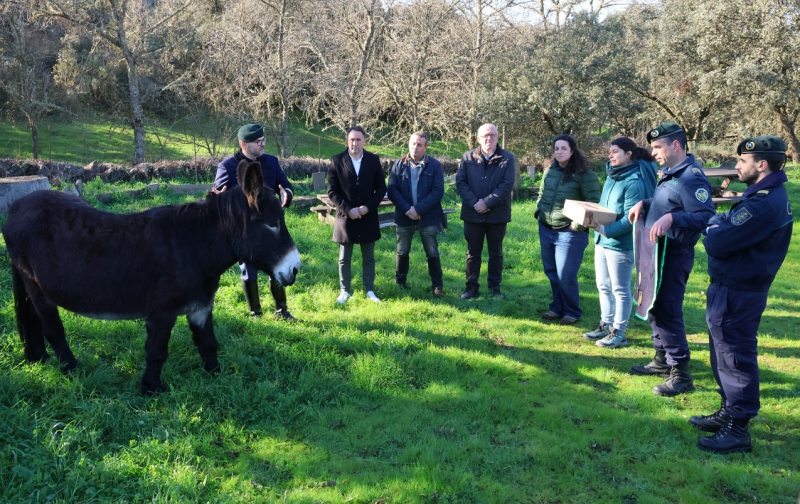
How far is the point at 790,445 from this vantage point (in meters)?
3.66

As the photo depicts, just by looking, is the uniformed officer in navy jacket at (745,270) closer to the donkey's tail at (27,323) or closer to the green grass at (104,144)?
the donkey's tail at (27,323)

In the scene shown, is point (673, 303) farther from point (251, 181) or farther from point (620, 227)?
point (251, 181)

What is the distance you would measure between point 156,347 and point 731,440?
4.12 metres

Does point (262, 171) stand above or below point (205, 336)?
above

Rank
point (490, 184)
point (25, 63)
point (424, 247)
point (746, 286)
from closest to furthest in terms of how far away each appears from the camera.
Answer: point (746, 286), point (490, 184), point (424, 247), point (25, 63)

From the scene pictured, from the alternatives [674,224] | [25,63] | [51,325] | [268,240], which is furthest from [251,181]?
[25,63]

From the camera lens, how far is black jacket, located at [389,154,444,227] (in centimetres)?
642

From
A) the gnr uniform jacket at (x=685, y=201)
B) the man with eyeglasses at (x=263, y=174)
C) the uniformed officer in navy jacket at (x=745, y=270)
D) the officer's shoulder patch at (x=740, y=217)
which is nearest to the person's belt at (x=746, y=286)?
the uniformed officer in navy jacket at (x=745, y=270)

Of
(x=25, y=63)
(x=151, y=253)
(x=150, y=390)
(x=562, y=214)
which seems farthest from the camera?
(x=25, y=63)

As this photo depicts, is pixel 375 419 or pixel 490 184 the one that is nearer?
pixel 375 419

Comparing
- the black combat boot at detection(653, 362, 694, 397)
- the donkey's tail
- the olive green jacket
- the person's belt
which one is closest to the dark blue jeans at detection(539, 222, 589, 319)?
the olive green jacket

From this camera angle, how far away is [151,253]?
368 centimetres

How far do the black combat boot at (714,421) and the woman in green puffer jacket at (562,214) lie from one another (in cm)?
224

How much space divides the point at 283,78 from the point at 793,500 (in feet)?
52.1
